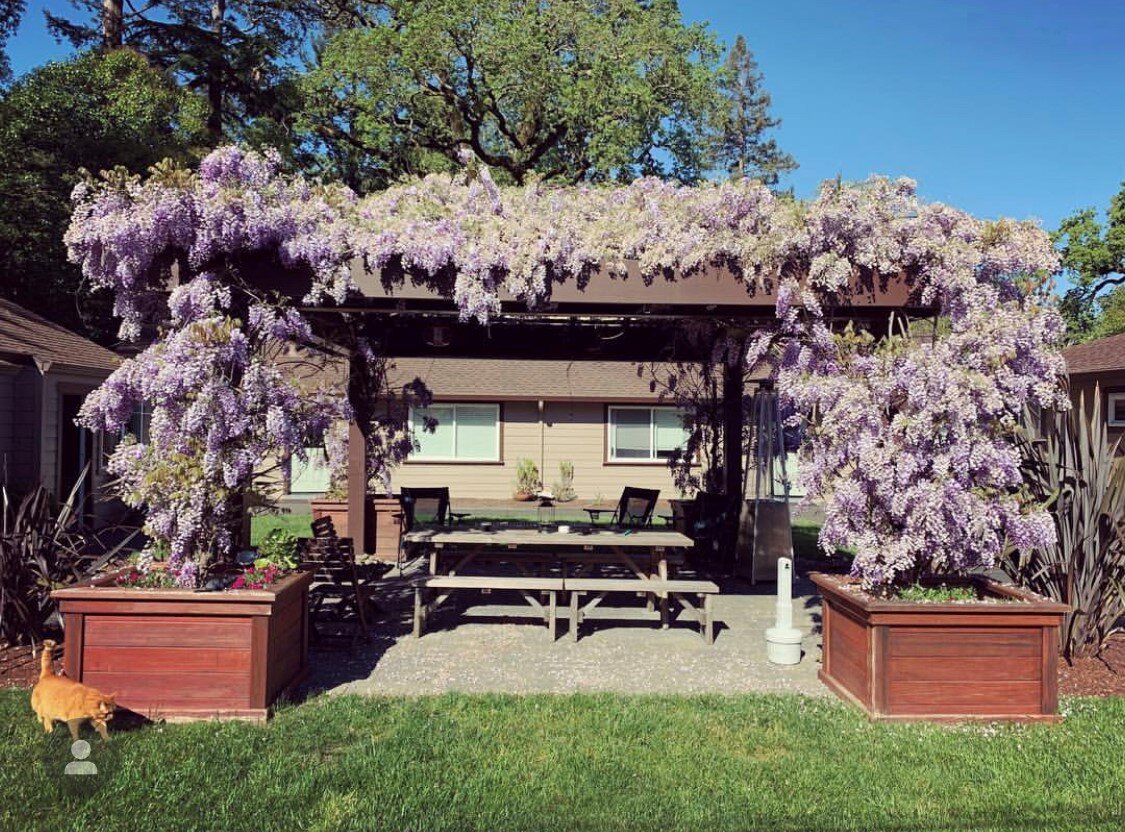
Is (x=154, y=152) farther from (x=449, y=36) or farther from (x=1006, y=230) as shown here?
(x=1006, y=230)

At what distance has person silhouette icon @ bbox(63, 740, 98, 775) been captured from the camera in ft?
11.8

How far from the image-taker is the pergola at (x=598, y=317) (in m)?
5.51

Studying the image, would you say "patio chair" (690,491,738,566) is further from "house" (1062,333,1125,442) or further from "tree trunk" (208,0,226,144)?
"tree trunk" (208,0,226,144)

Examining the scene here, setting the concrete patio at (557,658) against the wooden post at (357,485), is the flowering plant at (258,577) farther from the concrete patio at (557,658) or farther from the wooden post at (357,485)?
the wooden post at (357,485)

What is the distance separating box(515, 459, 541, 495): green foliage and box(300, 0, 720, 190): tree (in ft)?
21.6

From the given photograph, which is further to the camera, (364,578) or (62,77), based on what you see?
(62,77)

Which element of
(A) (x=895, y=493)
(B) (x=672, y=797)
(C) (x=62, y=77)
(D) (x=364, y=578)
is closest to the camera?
(B) (x=672, y=797)

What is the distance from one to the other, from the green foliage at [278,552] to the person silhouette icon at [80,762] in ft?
4.53

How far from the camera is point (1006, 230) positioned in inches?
205

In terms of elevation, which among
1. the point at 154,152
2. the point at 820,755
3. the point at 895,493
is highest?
the point at 154,152

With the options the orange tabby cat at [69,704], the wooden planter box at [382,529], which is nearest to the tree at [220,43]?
the wooden planter box at [382,529]

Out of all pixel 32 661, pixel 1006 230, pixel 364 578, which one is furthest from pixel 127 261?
pixel 1006 230

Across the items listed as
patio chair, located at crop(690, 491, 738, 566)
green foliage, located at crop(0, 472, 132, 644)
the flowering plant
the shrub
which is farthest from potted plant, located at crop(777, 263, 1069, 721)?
the shrub

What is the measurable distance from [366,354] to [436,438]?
9.88 meters
